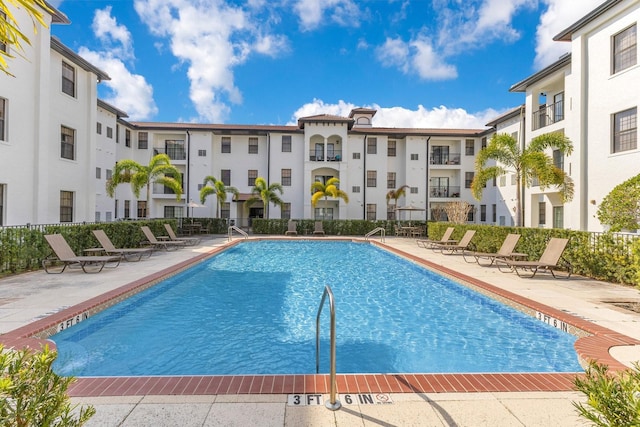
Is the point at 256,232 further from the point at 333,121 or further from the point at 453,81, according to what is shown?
the point at 453,81

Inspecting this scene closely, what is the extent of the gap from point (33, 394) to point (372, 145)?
3038 centimetres

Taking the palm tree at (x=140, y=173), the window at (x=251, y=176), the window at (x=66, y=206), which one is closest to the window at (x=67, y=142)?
the window at (x=66, y=206)

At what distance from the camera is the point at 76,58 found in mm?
15055

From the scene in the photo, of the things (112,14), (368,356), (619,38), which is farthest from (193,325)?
(619,38)

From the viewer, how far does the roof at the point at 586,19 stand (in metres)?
13.4

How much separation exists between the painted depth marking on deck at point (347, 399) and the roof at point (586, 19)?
17341 millimetres

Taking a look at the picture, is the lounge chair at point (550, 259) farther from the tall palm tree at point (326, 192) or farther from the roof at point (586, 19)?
the tall palm tree at point (326, 192)

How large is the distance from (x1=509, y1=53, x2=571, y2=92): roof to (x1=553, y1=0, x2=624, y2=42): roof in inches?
40.1

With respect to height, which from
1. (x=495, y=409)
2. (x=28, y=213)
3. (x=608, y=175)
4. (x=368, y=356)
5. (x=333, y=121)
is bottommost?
(x=368, y=356)

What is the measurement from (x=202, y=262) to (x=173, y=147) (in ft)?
65.8

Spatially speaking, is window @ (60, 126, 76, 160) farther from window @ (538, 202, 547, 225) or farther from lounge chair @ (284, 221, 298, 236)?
window @ (538, 202, 547, 225)

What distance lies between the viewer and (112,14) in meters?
13.8

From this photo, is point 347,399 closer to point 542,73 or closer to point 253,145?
point 542,73

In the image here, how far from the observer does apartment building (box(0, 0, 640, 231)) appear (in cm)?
1313
